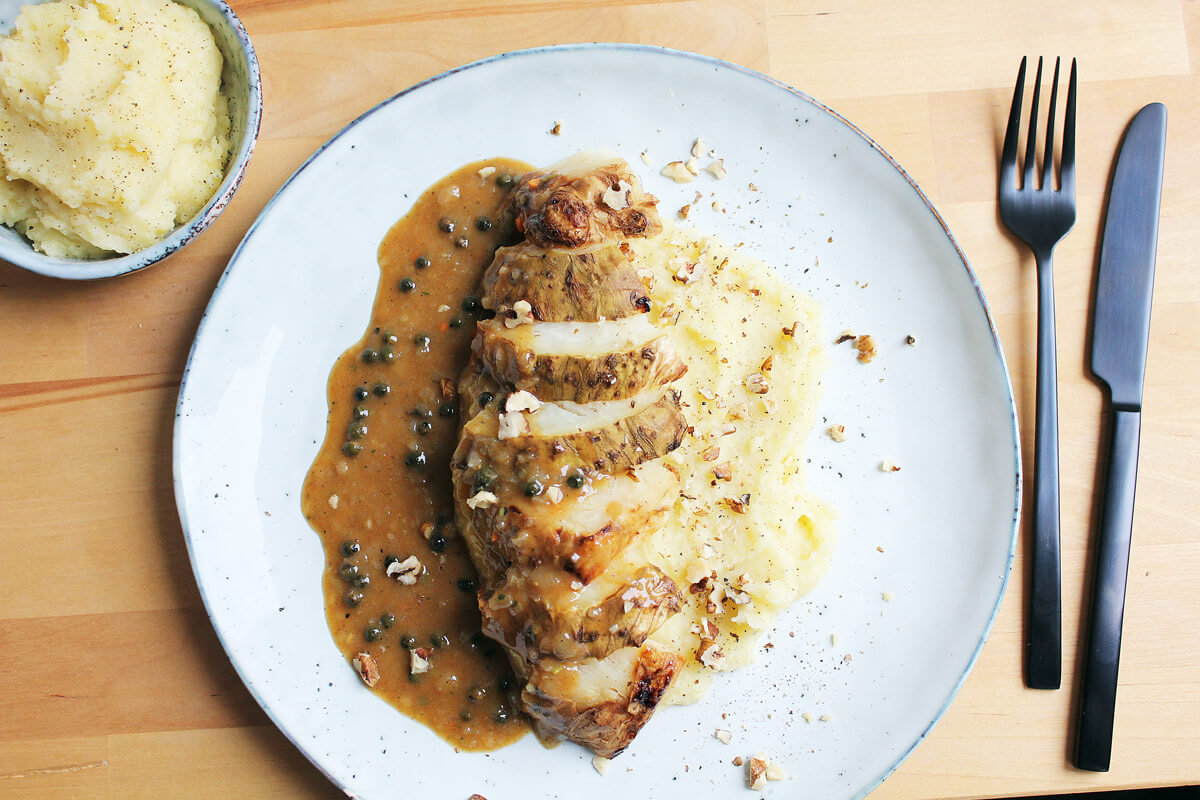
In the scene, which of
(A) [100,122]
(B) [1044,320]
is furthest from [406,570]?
(B) [1044,320]

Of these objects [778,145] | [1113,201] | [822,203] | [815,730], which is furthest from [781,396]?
[1113,201]

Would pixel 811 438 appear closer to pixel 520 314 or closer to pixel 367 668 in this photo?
pixel 520 314

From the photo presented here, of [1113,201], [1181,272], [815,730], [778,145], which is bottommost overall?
[815,730]

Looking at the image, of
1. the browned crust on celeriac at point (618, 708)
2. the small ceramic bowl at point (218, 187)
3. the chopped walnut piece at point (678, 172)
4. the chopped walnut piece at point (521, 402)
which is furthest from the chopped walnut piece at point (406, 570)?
the chopped walnut piece at point (678, 172)

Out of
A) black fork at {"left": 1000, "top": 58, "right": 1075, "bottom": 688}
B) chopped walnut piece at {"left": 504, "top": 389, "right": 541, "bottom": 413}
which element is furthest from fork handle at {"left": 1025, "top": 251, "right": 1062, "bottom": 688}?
chopped walnut piece at {"left": 504, "top": 389, "right": 541, "bottom": 413}

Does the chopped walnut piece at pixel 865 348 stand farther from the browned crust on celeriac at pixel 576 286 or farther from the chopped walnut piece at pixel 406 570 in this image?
the chopped walnut piece at pixel 406 570

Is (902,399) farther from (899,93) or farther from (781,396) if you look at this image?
(899,93)
